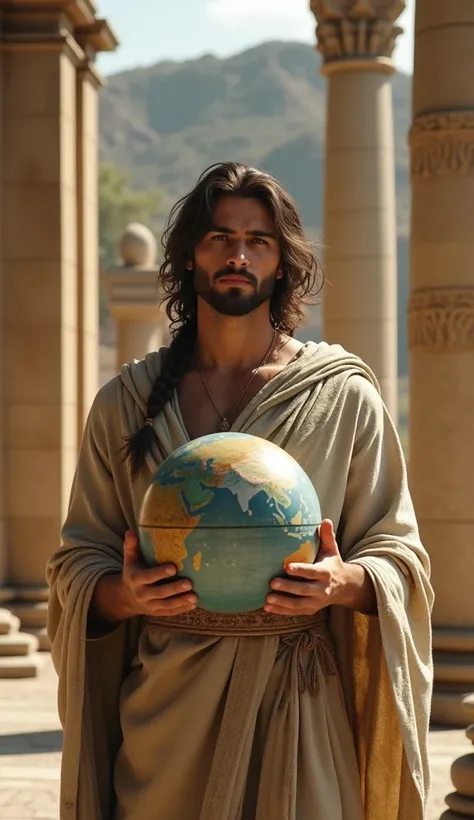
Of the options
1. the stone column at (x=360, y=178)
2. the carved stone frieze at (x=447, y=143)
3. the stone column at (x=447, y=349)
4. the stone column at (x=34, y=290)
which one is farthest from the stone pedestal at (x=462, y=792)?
the stone column at (x=360, y=178)

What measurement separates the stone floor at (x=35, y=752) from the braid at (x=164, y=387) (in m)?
6.11

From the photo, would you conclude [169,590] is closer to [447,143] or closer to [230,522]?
[230,522]

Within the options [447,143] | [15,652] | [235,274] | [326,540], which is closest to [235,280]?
[235,274]

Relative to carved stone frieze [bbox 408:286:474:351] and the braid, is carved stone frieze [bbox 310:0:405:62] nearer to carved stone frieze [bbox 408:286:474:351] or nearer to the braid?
carved stone frieze [bbox 408:286:474:351]

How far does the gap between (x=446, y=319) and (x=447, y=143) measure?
1.58m

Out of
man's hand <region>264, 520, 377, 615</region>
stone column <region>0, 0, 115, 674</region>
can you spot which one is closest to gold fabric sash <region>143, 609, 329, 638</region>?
man's hand <region>264, 520, 377, 615</region>

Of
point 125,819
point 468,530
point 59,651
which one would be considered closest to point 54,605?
point 59,651

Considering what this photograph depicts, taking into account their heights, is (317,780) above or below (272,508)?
below

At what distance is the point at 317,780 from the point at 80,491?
1.27m

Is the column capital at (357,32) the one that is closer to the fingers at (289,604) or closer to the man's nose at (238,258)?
the man's nose at (238,258)

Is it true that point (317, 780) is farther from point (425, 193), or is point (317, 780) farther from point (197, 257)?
point (425, 193)

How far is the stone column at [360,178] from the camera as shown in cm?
2203

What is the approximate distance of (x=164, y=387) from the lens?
5844mm

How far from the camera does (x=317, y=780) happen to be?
5.48 metres
